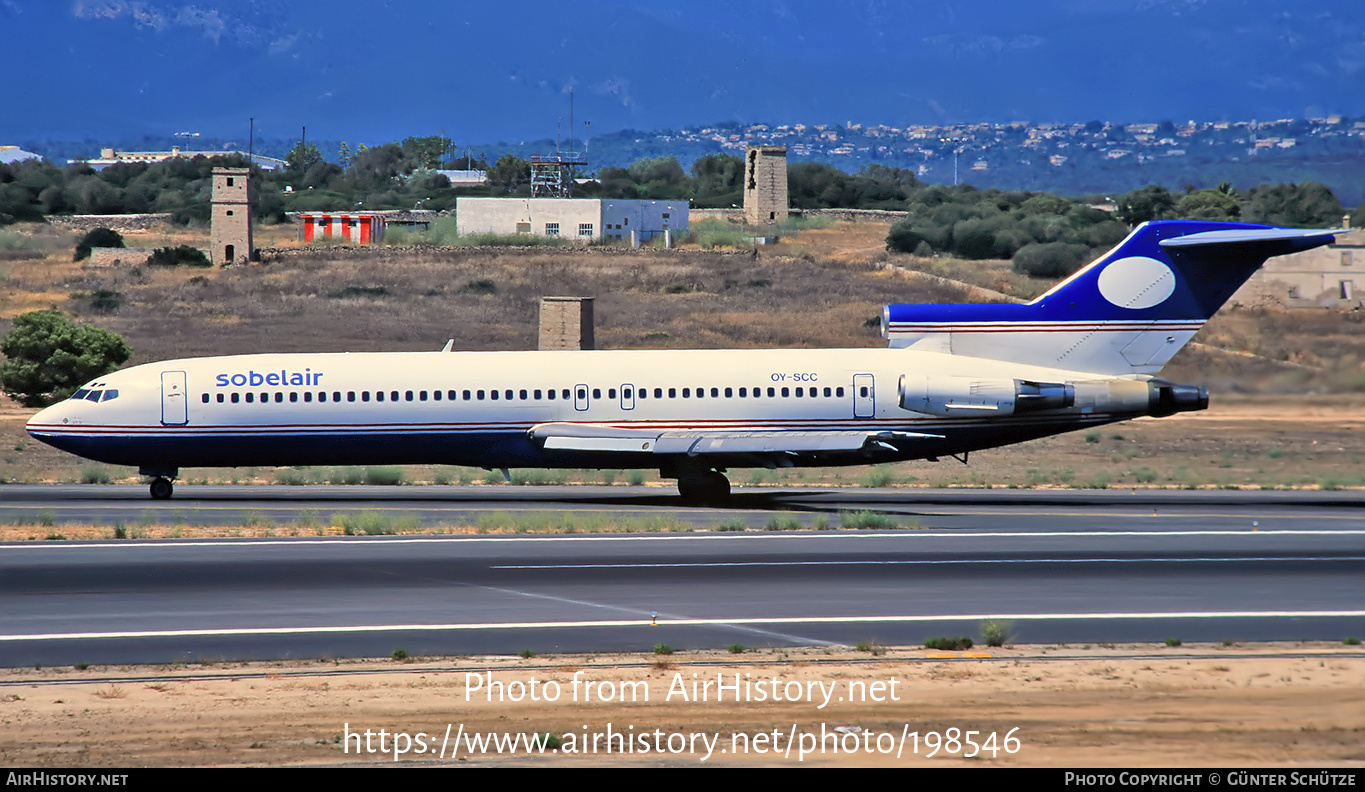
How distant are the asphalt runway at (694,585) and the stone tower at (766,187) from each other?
310 feet

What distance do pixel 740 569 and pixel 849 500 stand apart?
10.3 meters

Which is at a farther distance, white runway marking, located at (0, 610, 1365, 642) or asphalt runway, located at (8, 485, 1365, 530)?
asphalt runway, located at (8, 485, 1365, 530)

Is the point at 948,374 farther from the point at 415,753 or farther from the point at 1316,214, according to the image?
the point at 1316,214

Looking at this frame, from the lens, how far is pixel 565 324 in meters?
45.4

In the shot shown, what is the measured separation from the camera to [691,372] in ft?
104

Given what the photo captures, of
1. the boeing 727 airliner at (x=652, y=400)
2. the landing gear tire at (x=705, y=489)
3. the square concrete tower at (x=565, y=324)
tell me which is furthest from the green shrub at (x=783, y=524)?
the square concrete tower at (x=565, y=324)

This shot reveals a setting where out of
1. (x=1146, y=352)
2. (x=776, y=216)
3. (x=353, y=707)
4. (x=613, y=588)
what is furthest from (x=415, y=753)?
(x=776, y=216)

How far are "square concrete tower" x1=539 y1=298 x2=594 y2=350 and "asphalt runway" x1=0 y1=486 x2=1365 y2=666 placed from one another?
14.5 m

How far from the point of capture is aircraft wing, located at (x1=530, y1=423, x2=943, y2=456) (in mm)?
30203

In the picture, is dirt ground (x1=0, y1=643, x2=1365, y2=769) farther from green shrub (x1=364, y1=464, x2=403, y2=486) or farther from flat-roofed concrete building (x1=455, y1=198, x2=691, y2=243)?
flat-roofed concrete building (x1=455, y1=198, x2=691, y2=243)

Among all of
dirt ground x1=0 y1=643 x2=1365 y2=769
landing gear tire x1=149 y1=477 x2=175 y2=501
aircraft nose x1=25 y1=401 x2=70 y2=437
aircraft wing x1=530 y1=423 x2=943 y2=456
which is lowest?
dirt ground x1=0 y1=643 x2=1365 y2=769

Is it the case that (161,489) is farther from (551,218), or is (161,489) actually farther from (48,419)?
(551,218)

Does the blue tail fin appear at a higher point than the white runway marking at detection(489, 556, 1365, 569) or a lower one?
higher

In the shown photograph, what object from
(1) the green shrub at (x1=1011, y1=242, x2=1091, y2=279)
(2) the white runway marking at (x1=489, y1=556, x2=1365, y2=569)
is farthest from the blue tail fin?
(1) the green shrub at (x1=1011, y1=242, x2=1091, y2=279)
